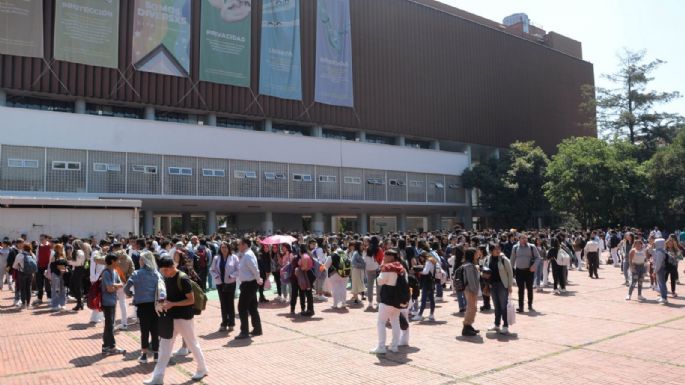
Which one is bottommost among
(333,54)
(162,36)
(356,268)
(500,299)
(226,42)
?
(500,299)

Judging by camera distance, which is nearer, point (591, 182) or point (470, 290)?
point (470, 290)

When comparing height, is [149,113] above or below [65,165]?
above

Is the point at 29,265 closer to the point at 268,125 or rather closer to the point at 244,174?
the point at 244,174

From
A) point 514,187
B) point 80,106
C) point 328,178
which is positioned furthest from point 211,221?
point 514,187

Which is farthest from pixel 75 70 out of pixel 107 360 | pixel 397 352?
pixel 397 352

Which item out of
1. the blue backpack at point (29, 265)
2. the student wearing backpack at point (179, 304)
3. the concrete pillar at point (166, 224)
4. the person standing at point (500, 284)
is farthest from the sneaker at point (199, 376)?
the concrete pillar at point (166, 224)

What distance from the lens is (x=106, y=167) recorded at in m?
30.3

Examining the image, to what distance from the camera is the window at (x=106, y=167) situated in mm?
29948

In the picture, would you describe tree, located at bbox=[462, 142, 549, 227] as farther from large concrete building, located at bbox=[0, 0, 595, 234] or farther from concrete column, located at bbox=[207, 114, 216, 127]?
concrete column, located at bbox=[207, 114, 216, 127]

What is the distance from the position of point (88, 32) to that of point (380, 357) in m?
30.6

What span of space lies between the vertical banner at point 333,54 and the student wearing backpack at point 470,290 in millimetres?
32778

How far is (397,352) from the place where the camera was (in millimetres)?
8203

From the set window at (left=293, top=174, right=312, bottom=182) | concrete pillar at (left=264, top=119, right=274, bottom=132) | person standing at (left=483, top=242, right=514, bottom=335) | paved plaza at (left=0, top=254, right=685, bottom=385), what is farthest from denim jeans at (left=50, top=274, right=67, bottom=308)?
concrete pillar at (left=264, top=119, right=274, bottom=132)

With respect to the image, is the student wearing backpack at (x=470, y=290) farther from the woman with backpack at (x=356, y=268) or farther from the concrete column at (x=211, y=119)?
the concrete column at (x=211, y=119)
